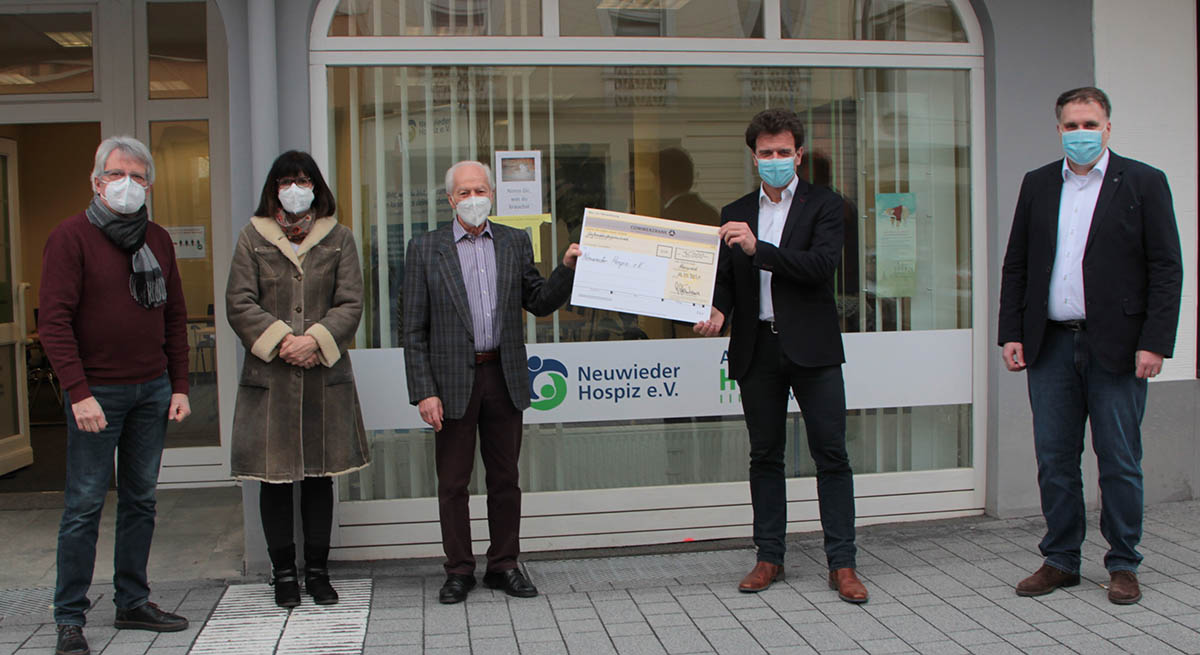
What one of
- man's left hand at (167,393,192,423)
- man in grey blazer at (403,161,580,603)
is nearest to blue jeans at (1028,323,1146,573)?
man in grey blazer at (403,161,580,603)

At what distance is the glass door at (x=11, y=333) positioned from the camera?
23.8ft

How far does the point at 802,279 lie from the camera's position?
4266 millimetres

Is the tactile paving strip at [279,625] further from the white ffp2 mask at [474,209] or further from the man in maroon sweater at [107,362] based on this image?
the white ffp2 mask at [474,209]

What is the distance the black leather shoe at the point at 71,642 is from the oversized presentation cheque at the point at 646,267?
2.31m

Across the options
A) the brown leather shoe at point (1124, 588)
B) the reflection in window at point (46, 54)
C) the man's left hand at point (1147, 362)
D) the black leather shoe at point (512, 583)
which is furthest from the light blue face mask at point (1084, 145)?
the reflection in window at point (46, 54)

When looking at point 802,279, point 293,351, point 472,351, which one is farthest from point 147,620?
point 802,279

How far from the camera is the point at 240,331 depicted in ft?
13.9

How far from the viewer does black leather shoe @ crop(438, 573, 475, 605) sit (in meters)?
4.41

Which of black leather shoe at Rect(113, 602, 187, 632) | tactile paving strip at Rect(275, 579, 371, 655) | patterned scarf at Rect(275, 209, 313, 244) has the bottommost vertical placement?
tactile paving strip at Rect(275, 579, 371, 655)

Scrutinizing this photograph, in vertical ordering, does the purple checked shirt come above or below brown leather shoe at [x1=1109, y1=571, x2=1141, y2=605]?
above

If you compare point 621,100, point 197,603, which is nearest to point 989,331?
point 621,100

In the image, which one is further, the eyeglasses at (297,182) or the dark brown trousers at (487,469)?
the dark brown trousers at (487,469)

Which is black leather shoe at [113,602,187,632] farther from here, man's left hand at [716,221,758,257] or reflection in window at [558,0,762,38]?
reflection in window at [558,0,762,38]

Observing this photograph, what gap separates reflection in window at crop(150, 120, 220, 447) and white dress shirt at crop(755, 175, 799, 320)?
162 inches
